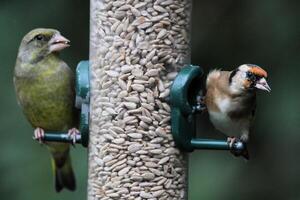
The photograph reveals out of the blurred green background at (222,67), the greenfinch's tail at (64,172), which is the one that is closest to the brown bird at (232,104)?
the blurred green background at (222,67)

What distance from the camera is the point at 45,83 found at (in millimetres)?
6535

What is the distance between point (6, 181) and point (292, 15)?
1965 millimetres

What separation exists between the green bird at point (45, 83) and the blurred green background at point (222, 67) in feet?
2.53

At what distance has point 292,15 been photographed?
7.58 m

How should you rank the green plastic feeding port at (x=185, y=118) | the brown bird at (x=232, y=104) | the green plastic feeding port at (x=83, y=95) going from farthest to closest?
the brown bird at (x=232, y=104), the green plastic feeding port at (x=83, y=95), the green plastic feeding port at (x=185, y=118)

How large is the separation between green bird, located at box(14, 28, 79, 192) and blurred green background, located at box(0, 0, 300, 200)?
0.77 metres

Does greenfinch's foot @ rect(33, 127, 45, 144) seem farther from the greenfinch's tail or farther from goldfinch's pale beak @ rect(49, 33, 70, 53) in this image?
the greenfinch's tail

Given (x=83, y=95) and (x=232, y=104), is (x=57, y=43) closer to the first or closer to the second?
(x=83, y=95)

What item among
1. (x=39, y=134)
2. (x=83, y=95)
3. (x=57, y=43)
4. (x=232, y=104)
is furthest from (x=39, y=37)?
(x=232, y=104)

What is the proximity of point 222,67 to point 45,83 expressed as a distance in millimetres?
1554

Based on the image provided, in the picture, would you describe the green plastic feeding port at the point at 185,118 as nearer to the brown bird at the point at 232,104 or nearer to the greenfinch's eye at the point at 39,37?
the brown bird at the point at 232,104

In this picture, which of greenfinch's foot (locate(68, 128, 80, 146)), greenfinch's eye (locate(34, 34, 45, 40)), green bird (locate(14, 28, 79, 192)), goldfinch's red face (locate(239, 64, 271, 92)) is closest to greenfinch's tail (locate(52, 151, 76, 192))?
green bird (locate(14, 28, 79, 192))

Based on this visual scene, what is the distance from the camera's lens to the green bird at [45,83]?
642 centimetres

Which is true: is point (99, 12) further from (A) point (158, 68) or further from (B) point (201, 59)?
(B) point (201, 59)
